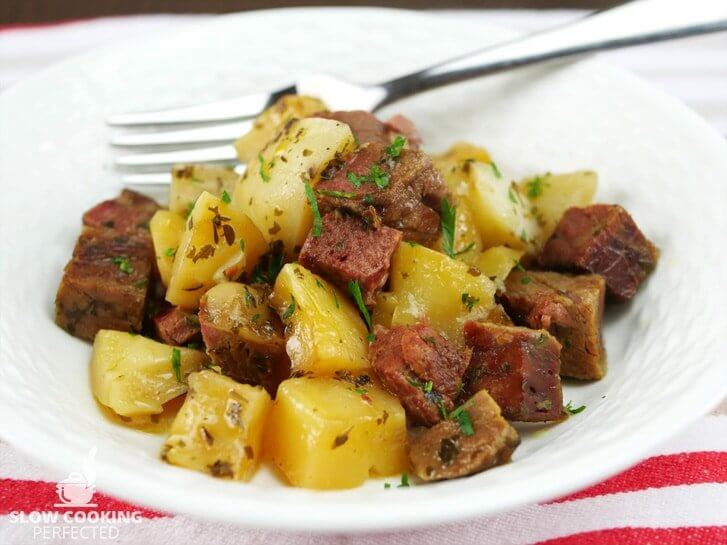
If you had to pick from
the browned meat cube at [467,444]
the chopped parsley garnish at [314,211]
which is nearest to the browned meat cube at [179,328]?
the chopped parsley garnish at [314,211]

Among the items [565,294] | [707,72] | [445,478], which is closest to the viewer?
[445,478]

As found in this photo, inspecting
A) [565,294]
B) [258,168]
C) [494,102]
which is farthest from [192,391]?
[494,102]

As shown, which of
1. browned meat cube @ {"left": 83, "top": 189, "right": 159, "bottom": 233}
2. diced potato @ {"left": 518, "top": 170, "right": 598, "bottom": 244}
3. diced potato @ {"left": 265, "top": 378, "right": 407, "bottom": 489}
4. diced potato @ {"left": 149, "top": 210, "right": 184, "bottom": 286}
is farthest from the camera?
diced potato @ {"left": 518, "top": 170, "right": 598, "bottom": 244}

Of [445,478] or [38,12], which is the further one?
[38,12]

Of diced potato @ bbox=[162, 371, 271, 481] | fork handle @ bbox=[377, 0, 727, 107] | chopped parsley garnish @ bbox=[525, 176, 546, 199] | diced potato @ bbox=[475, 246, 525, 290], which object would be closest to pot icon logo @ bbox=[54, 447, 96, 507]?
diced potato @ bbox=[162, 371, 271, 481]

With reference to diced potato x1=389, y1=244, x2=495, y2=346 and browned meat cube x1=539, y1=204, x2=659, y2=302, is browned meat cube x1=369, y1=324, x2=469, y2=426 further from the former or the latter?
browned meat cube x1=539, y1=204, x2=659, y2=302

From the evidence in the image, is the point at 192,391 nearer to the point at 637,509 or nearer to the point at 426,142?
the point at 637,509
